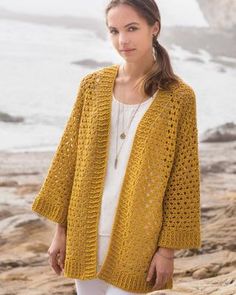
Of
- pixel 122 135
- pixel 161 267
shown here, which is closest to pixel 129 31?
pixel 122 135

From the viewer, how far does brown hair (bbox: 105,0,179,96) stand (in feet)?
4.34

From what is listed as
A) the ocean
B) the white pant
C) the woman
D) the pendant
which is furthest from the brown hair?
the ocean

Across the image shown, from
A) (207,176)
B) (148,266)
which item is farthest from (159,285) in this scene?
(207,176)

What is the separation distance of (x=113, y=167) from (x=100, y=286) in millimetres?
291

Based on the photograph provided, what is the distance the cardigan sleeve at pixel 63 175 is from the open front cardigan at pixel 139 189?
33mm

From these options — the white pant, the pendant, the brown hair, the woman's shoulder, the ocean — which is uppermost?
the brown hair

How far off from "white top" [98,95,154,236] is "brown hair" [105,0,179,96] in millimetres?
35

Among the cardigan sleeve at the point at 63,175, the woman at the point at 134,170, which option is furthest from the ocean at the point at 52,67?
the woman at the point at 134,170

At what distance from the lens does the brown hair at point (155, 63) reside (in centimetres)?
132

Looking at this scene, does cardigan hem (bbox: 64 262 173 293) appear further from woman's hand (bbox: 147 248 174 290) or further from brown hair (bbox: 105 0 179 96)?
brown hair (bbox: 105 0 179 96)

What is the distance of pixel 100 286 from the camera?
4.74 ft

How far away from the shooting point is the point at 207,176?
4289 millimetres

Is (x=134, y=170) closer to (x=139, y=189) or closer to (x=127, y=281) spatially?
(x=139, y=189)

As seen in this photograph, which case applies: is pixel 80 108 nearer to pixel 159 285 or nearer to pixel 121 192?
pixel 121 192
